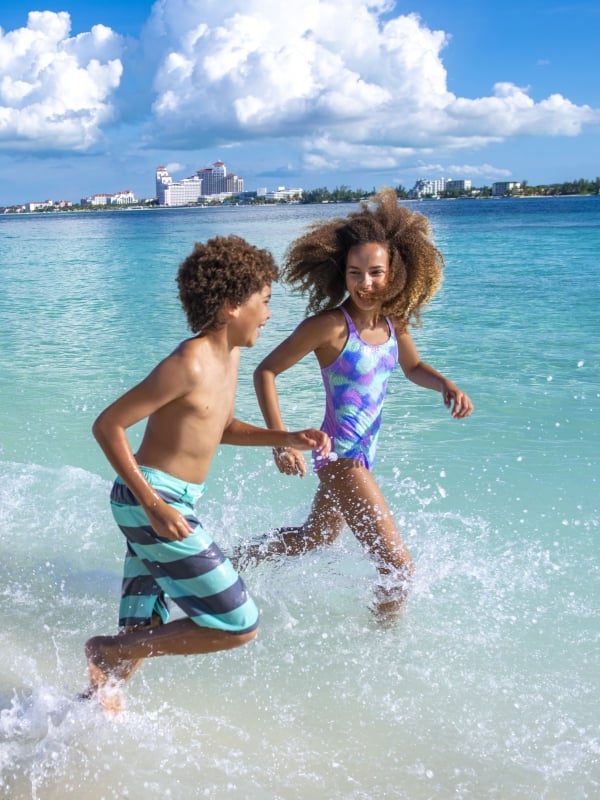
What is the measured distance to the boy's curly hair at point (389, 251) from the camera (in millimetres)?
4047

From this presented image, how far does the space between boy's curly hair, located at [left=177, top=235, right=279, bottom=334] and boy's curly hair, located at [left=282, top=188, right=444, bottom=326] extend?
1.10 metres

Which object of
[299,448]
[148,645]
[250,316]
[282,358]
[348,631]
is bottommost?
[348,631]

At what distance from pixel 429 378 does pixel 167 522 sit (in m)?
1.85

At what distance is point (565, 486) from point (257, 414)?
3.08 m

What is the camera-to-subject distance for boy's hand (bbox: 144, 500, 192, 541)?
9.10ft

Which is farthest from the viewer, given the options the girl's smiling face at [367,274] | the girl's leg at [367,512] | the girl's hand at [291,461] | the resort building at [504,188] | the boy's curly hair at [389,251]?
the resort building at [504,188]

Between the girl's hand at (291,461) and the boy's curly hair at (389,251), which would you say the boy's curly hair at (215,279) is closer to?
the girl's hand at (291,461)

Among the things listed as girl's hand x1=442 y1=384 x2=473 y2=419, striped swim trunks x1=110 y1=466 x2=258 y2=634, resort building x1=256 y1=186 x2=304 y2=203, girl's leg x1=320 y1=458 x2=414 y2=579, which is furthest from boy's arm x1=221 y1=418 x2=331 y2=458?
resort building x1=256 y1=186 x2=304 y2=203

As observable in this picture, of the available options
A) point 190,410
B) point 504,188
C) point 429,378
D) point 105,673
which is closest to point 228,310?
point 190,410

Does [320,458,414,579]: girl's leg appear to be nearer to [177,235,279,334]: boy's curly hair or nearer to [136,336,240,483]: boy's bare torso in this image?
[136,336,240,483]: boy's bare torso

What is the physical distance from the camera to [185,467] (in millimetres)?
2977

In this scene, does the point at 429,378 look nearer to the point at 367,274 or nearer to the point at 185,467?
the point at 367,274

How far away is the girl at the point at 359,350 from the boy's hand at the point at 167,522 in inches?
40.8

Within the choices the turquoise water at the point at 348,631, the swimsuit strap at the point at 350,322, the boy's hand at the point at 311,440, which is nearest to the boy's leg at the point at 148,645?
the turquoise water at the point at 348,631
